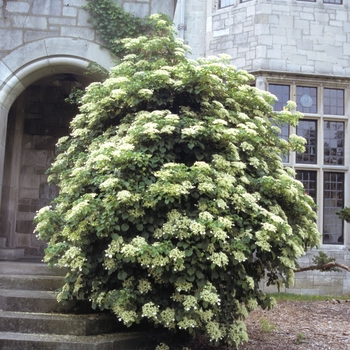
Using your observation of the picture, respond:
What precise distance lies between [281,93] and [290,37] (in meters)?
1.24

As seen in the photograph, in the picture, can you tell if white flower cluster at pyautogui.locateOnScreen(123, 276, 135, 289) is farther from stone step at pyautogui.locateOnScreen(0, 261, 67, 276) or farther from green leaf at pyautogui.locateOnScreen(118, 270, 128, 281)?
stone step at pyautogui.locateOnScreen(0, 261, 67, 276)

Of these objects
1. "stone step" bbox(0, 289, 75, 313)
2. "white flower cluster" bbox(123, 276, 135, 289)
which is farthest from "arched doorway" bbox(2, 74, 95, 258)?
"white flower cluster" bbox(123, 276, 135, 289)

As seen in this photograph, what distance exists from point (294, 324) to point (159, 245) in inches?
125

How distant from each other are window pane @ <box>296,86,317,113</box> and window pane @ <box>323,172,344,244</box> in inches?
55.4

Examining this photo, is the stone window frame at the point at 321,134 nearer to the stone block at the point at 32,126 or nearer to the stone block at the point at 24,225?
the stone block at the point at 32,126

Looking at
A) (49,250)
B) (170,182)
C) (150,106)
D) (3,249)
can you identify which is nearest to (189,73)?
(150,106)

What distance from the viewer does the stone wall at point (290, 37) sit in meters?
10.3

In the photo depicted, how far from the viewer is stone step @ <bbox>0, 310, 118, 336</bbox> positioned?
429 cm

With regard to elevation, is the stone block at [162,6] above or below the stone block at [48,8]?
above

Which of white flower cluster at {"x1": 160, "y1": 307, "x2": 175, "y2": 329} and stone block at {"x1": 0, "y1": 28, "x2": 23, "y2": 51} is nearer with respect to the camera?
white flower cluster at {"x1": 160, "y1": 307, "x2": 175, "y2": 329}

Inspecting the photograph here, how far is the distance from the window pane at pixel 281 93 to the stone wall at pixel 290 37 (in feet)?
1.15

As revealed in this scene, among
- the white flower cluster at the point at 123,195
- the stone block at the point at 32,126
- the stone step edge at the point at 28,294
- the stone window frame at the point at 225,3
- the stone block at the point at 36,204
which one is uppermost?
the stone window frame at the point at 225,3

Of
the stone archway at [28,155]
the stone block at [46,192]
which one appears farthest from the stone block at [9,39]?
the stone block at [46,192]

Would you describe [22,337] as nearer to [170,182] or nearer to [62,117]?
[170,182]
